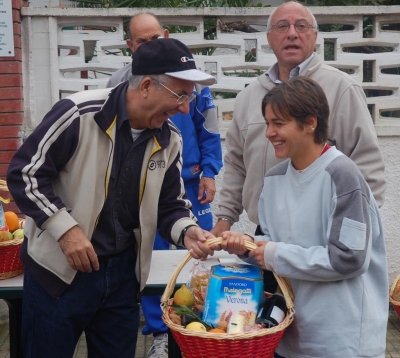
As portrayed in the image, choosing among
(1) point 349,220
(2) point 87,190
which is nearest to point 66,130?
(2) point 87,190

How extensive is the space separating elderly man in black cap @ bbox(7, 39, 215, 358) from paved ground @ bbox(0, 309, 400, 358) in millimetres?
1850

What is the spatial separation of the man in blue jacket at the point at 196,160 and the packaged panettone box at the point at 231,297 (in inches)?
72.5

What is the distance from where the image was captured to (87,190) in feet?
8.04

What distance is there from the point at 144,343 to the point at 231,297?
2533 millimetres

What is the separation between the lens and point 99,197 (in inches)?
98.0

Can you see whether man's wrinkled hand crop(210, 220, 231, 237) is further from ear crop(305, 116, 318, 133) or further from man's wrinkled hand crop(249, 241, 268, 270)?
ear crop(305, 116, 318, 133)

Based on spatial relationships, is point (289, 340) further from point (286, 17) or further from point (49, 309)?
point (286, 17)

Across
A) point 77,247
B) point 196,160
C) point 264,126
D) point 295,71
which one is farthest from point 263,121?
point 77,247

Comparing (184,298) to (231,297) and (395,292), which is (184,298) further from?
(395,292)

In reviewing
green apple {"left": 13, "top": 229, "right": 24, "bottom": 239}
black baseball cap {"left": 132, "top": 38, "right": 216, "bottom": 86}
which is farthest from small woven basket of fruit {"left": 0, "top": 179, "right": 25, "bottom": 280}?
black baseball cap {"left": 132, "top": 38, "right": 216, "bottom": 86}

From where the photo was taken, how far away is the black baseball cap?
94.7 inches

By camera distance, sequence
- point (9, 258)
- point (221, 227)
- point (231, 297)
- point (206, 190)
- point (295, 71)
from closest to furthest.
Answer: point (231, 297), point (9, 258), point (295, 71), point (221, 227), point (206, 190)

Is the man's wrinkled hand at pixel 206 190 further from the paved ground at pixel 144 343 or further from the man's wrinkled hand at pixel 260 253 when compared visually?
the man's wrinkled hand at pixel 260 253

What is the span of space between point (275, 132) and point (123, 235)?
2.41ft
